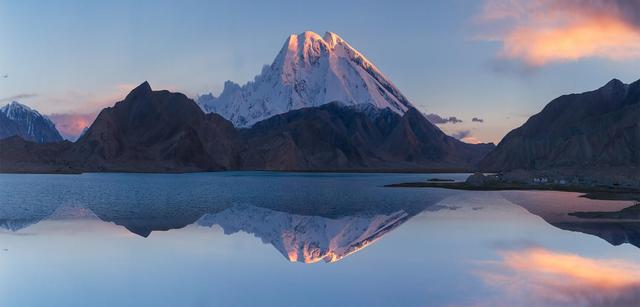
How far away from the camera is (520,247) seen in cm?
3594

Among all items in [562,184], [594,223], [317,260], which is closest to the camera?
[317,260]

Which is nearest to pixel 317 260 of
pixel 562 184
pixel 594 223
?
pixel 594 223

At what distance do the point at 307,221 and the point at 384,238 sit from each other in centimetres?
1456

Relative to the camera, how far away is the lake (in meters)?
23.2

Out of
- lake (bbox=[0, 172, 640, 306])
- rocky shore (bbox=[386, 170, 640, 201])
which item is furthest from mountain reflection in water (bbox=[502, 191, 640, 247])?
rocky shore (bbox=[386, 170, 640, 201])

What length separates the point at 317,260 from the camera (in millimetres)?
31875

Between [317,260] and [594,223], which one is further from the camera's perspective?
[594,223]

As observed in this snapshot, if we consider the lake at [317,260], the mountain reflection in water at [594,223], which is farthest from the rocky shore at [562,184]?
the lake at [317,260]

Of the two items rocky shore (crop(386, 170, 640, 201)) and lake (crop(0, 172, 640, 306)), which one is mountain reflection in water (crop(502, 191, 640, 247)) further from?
rocky shore (crop(386, 170, 640, 201))

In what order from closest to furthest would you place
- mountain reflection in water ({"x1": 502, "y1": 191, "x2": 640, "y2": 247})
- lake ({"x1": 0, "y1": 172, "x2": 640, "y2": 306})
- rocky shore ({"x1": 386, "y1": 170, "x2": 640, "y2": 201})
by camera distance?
lake ({"x1": 0, "y1": 172, "x2": 640, "y2": 306}), mountain reflection in water ({"x1": 502, "y1": 191, "x2": 640, "y2": 247}), rocky shore ({"x1": 386, "y1": 170, "x2": 640, "y2": 201})

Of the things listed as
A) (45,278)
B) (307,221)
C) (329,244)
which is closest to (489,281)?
(329,244)

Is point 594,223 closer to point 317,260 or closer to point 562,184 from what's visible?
point 317,260

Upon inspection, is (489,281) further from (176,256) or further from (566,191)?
(566,191)

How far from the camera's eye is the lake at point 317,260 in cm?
2317
